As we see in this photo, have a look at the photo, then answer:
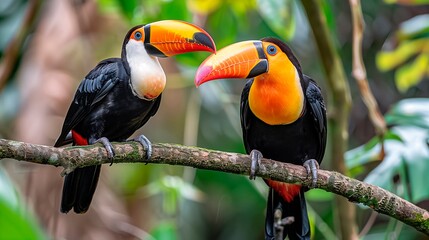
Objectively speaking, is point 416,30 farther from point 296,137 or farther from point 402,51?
point 296,137

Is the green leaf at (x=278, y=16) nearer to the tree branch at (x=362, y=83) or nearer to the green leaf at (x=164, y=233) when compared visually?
the tree branch at (x=362, y=83)

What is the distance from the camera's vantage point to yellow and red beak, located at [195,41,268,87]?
2047mm

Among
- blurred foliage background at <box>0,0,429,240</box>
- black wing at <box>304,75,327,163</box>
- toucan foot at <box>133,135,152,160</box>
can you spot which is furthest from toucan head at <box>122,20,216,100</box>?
blurred foliage background at <box>0,0,429,240</box>

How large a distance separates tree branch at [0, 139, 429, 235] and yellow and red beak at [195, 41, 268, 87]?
232 mm

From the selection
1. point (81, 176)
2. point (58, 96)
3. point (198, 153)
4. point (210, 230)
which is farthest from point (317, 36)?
point (210, 230)

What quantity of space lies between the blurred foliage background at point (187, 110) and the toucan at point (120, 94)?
26cm

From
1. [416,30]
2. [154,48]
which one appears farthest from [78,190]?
[416,30]

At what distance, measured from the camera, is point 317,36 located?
2645 mm

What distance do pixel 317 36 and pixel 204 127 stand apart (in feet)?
8.09

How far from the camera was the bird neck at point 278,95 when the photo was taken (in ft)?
7.38

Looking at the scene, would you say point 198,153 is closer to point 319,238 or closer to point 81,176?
point 81,176

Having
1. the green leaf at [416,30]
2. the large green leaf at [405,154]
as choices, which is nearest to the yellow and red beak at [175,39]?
the large green leaf at [405,154]

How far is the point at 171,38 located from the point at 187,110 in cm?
218

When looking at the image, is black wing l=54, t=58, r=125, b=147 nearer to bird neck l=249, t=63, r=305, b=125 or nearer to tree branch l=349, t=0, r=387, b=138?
bird neck l=249, t=63, r=305, b=125
